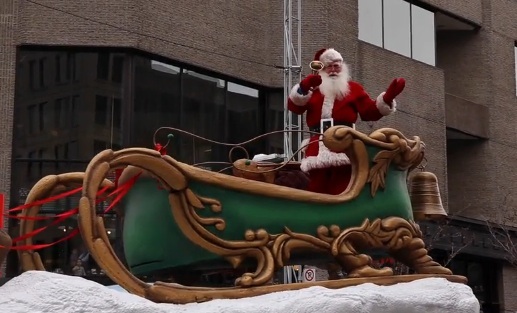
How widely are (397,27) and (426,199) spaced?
2098 centimetres

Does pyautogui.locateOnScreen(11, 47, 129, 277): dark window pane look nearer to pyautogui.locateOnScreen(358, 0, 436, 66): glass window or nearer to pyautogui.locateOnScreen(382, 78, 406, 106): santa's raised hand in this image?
pyautogui.locateOnScreen(358, 0, 436, 66): glass window

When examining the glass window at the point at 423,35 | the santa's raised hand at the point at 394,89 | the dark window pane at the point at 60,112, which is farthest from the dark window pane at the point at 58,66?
the santa's raised hand at the point at 394,89

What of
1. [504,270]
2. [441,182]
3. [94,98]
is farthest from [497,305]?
[94,98]

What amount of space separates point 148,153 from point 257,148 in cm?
1839

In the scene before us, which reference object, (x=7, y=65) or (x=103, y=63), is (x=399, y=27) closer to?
(x=103, y=63)

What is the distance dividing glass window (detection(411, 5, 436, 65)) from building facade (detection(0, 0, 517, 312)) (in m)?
0.03

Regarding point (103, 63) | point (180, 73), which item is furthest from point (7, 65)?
point (180, 73)

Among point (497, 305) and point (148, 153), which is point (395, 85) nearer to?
point (148, 153)

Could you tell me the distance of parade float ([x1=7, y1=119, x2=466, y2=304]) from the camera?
5.08 meters

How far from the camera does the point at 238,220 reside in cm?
544

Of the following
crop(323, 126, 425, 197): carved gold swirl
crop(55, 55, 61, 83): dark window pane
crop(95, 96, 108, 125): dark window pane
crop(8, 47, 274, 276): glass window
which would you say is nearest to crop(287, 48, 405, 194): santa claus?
crop(323, 126, 425, 197): carved gold swirl

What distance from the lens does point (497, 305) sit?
98.7ft

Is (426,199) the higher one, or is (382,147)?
(382,147)

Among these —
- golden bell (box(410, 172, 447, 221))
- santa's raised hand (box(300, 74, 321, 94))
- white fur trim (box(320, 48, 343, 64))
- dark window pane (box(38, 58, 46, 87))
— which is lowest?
golden bell (box(410, 172, 447, 221))
